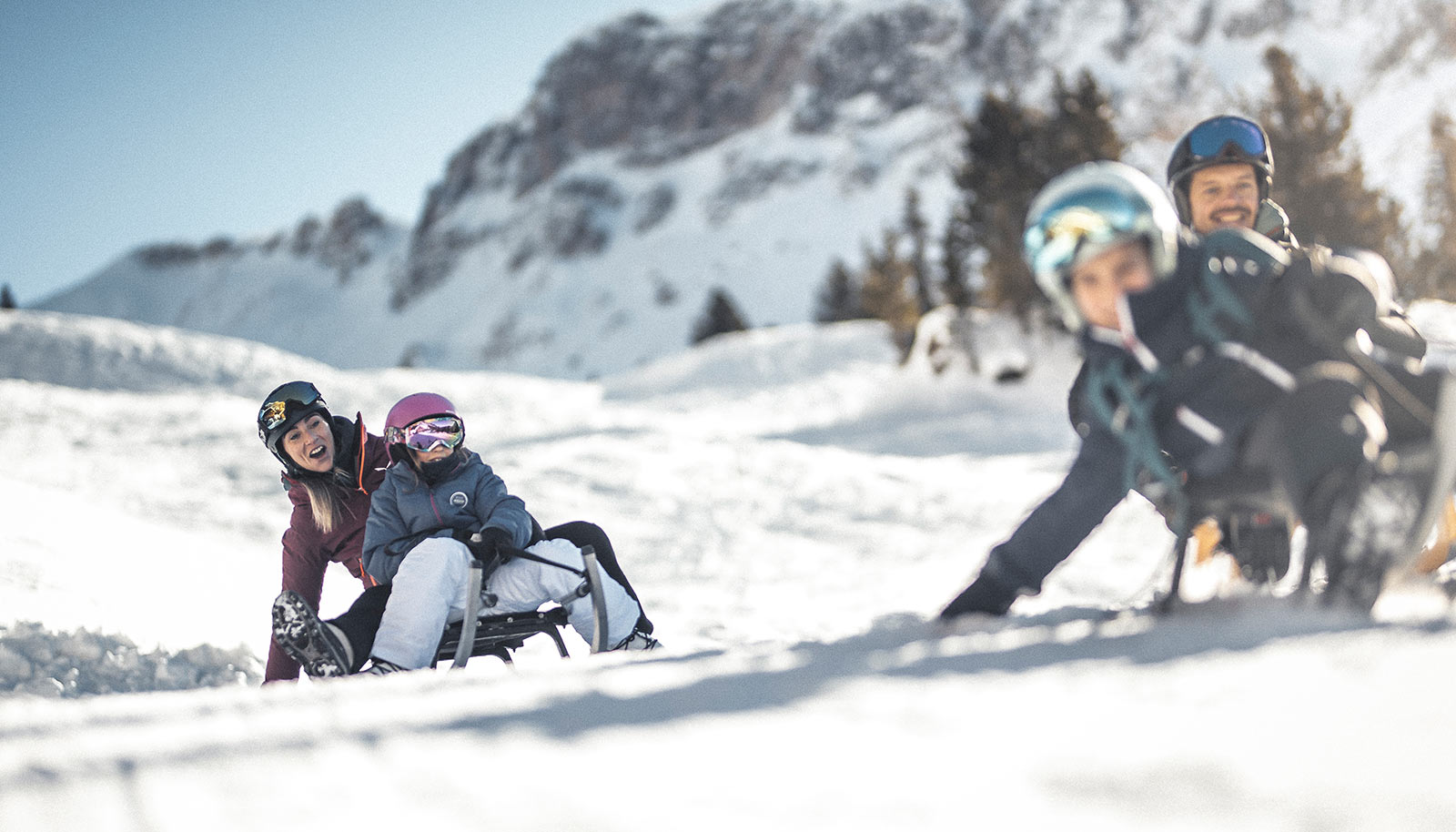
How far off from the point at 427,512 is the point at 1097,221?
7.38 ft

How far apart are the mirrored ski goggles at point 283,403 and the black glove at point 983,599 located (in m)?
2.42

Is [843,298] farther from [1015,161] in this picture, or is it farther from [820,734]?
[820,734]

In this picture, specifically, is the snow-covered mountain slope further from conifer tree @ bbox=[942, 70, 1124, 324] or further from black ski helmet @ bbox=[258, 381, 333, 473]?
black ski helmet @ bbox=[258, 381, 333, 473]

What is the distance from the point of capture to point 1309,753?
36.4 inches

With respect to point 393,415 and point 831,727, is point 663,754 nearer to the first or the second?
point 831,727

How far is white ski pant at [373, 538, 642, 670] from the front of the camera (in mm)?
2705

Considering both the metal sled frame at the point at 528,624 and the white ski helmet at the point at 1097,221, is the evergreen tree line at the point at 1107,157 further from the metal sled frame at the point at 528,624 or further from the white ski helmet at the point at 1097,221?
the white ski helmet at the point at 1097,221

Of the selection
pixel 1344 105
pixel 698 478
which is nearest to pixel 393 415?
pixel 698 478

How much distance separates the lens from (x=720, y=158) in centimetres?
10194

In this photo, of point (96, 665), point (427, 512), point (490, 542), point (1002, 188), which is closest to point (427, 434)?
point (427, 512)

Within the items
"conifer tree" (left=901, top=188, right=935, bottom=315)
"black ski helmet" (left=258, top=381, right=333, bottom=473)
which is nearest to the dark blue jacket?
"black ski helmet" (left=258, top=381, right=333, bottom=473)

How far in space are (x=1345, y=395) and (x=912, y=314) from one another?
79.2 feet

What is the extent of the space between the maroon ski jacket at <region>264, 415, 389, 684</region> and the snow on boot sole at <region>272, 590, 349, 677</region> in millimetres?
533

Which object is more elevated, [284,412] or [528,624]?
[284,412]
